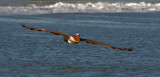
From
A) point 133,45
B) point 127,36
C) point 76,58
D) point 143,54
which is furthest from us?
point 127,36

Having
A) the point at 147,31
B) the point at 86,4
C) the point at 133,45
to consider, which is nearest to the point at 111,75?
the point at 133,45

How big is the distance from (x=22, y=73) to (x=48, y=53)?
1034 centimetres

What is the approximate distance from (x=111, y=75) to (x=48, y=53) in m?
11.5

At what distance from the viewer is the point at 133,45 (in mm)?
51500

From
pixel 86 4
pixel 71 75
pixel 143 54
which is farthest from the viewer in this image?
pixel 86 4

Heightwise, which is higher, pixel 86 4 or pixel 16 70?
pixel 16 70

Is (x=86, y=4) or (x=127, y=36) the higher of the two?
(x=127, y=36)

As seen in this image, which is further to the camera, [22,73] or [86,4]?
[86,4]

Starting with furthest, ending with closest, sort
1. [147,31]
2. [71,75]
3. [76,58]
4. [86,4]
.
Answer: [86,4] < [147,31] < [76,58] < [71,75]

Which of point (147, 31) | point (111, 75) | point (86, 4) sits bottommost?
point (86, 4)

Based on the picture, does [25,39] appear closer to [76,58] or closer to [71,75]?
[76,58]

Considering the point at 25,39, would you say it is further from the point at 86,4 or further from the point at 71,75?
the point at 86,4

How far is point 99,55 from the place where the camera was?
4219 centimetres

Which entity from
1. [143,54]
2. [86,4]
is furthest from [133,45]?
[86,4]
